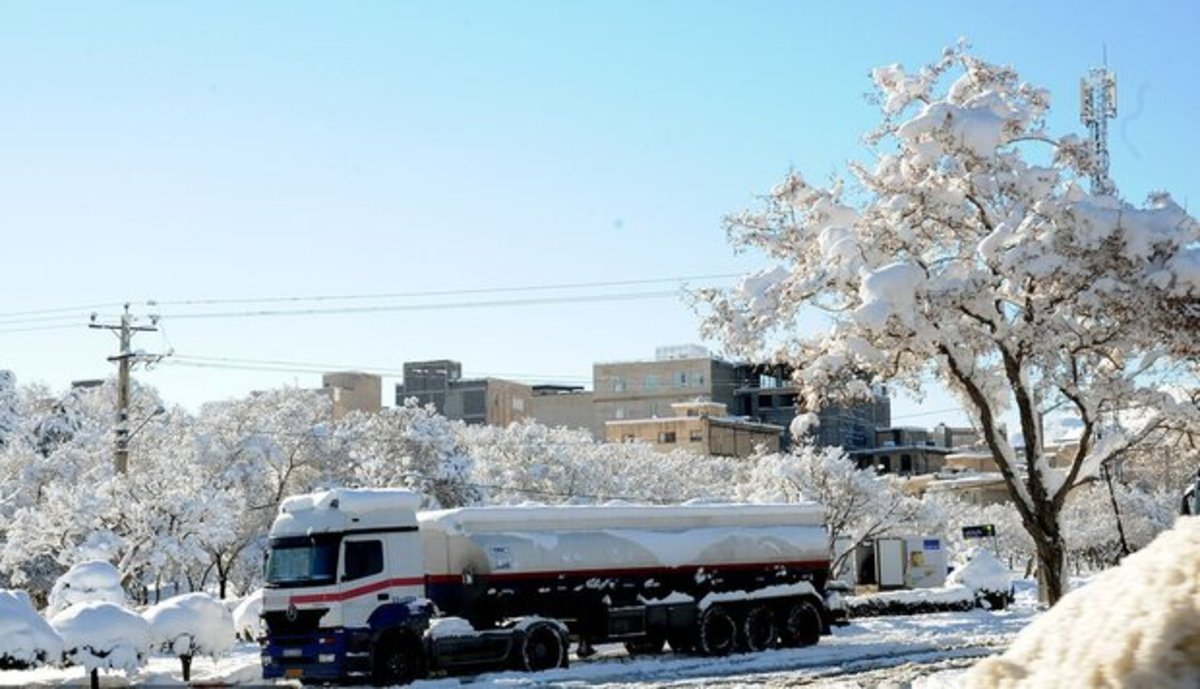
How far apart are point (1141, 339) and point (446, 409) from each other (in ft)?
552

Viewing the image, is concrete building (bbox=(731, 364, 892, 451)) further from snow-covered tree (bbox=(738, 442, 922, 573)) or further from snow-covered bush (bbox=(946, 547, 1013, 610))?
snow-covered bush (bbox=(946, 547, 1013, 610))

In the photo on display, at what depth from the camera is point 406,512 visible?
30.9 meters

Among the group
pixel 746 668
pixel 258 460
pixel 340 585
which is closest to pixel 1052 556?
pixel 746 668

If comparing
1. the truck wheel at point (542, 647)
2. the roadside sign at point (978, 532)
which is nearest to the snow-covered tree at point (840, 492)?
the roadside sign at point (978, 532)

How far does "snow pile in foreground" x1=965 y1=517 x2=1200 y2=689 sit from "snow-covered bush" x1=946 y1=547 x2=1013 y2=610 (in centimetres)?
5221

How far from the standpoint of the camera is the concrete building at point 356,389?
7175 inches

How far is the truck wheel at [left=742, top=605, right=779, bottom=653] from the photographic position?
35438mm

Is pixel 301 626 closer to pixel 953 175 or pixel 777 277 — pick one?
pixel 777 277

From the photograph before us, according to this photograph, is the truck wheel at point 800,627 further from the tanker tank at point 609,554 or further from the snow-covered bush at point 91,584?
the snow-covered bush at point 91,584

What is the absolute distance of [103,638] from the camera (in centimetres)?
2595

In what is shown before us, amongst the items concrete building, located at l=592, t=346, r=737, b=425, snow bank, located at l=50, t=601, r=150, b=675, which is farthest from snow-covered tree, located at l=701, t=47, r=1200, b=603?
concrete building, located at l=592, t=346, r=737, b=425

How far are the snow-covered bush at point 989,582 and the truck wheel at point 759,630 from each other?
61.8 ft

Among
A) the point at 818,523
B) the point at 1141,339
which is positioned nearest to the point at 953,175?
the point at 1141,339

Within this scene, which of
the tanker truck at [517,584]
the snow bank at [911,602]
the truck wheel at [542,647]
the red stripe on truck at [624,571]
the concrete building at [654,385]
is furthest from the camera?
the concrete building at [654,385]
